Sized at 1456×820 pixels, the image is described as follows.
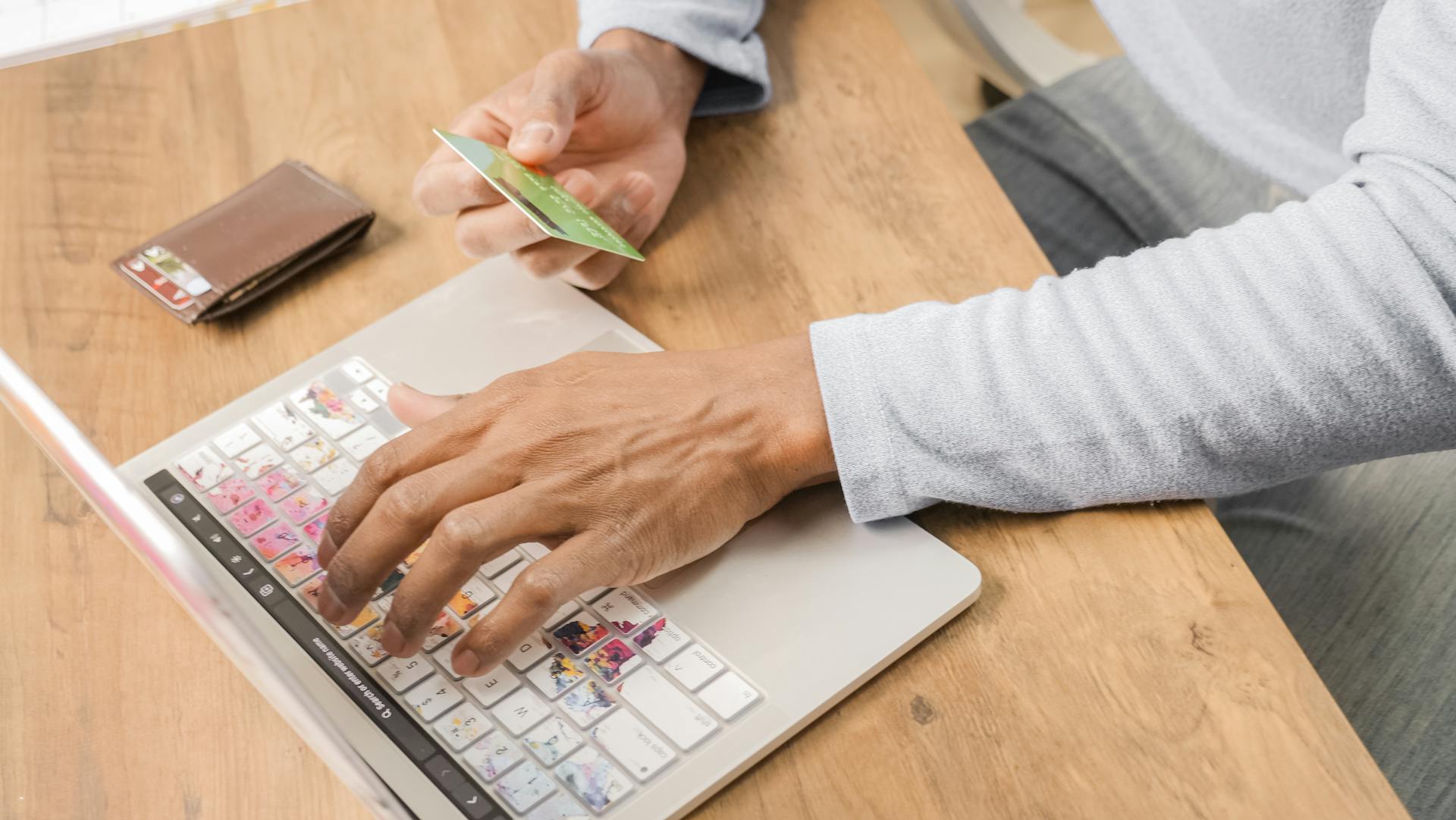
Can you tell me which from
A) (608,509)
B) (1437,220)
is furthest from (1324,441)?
(608,509)

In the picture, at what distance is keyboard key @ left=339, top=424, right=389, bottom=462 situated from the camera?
630 mm

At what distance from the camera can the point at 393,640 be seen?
54 cm

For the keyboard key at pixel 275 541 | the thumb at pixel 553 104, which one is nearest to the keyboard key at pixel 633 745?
the keyboard key at pixel 275 541

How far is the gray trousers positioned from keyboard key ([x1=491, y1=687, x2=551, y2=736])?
1.64 feet

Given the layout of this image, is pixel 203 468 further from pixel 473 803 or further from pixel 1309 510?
pixel 1309 510

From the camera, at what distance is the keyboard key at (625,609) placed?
0.55m

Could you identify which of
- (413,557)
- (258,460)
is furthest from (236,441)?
(413,557)

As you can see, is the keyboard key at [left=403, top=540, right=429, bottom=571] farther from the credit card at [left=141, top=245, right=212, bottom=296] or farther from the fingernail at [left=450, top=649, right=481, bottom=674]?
the credit card at [left=141, top=245, right=212, bottom=296]

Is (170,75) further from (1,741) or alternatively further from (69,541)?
(1,741)

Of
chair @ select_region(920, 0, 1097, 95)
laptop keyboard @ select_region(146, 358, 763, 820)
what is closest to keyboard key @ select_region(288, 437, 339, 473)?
laptop keyboard @ select_region(146, 358, 763, 820)

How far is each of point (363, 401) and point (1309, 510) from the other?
2.11 ft

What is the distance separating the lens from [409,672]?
1.78 ft

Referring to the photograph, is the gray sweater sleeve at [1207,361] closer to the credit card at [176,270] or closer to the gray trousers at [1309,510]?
the gray trousers at [1309,510]

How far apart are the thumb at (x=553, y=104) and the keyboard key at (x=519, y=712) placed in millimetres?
346
